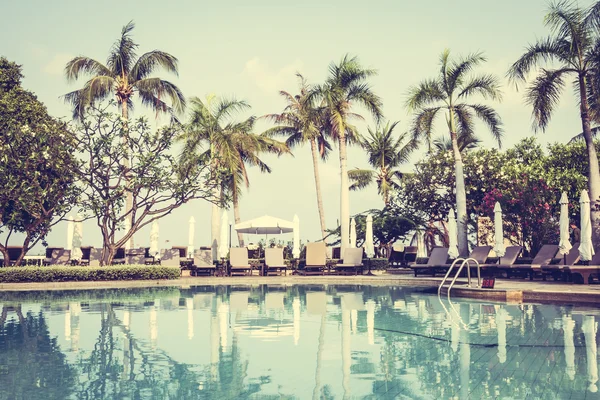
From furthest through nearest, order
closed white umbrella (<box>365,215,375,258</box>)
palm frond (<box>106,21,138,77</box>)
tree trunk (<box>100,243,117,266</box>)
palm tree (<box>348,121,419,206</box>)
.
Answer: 1. palm tree (<box>348,121,419,206</box>)
2. palm frond (<box>106,21,138,77</box>)
3. closed white umbrella (<box>365,215,375,258</box>)
4. tree trunk (<box>100,243,117,266</box>)

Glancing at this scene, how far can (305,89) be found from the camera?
34562 mm

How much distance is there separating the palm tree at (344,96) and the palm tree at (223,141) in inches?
182

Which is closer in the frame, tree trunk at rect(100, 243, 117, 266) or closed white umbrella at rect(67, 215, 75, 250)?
tree trunk at rect(100, 243, 117, 266)

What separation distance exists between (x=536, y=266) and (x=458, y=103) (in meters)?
7.64

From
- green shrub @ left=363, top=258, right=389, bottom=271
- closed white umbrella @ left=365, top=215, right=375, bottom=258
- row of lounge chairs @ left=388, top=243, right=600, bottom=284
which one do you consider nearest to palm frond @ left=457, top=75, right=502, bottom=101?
row of lounge chairs @ left=388, top=243, right=600, bottom=284

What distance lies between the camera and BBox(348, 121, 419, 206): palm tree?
1435 inches

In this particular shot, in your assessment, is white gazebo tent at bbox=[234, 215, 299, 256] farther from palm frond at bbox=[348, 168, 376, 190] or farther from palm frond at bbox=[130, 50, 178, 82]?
palm frond at bbox=[348, 168, 376, 190]

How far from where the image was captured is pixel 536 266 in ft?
62.2

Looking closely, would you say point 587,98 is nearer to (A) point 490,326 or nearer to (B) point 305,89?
(A) point 490,326

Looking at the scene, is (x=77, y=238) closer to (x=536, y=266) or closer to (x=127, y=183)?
(x=127, y=183)

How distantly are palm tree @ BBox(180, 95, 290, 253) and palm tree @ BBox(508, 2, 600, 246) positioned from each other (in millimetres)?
12030

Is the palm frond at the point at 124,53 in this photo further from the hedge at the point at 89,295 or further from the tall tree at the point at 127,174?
the hedge at the point at 89,295

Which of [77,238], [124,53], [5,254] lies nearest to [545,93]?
[77,238]

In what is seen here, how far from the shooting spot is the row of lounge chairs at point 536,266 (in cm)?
1717
